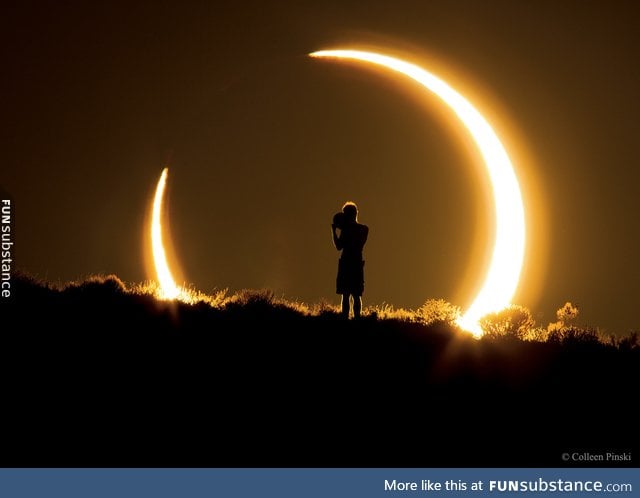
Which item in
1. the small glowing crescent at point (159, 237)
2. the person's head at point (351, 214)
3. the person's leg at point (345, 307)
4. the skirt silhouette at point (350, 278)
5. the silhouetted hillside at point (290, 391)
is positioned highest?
the small glowing crescent at point (159, 237)

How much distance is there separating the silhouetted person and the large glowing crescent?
14.1ft

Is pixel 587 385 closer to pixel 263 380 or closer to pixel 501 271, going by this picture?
pixel 263 380

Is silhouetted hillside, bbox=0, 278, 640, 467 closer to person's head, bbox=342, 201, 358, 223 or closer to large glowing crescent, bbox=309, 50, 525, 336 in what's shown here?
person's head, bbox=342, 201, 358, 223

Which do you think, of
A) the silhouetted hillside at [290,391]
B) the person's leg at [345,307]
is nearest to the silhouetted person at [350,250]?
the person's leg at [345,307]

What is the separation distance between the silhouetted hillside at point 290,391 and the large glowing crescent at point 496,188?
4.10 meters

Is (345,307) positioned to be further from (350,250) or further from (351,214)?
(351,214)

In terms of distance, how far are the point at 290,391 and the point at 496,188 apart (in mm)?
10024

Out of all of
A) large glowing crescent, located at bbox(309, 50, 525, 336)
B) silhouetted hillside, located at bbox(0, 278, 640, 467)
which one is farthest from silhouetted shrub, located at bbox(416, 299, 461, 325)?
large glowing crescent, located at bbox(309, 50, 525, 336)

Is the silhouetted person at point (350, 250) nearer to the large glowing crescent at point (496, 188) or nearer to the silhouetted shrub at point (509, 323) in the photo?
the silhouetted shrub at point (509, 323)

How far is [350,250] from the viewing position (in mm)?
14016

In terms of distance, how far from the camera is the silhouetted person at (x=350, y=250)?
1397 cm

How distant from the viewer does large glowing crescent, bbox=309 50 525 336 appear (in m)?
18.5

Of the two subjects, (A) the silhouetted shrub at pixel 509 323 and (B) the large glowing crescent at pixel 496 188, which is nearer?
(A) the silhouetted shrub at pixel 509 323
